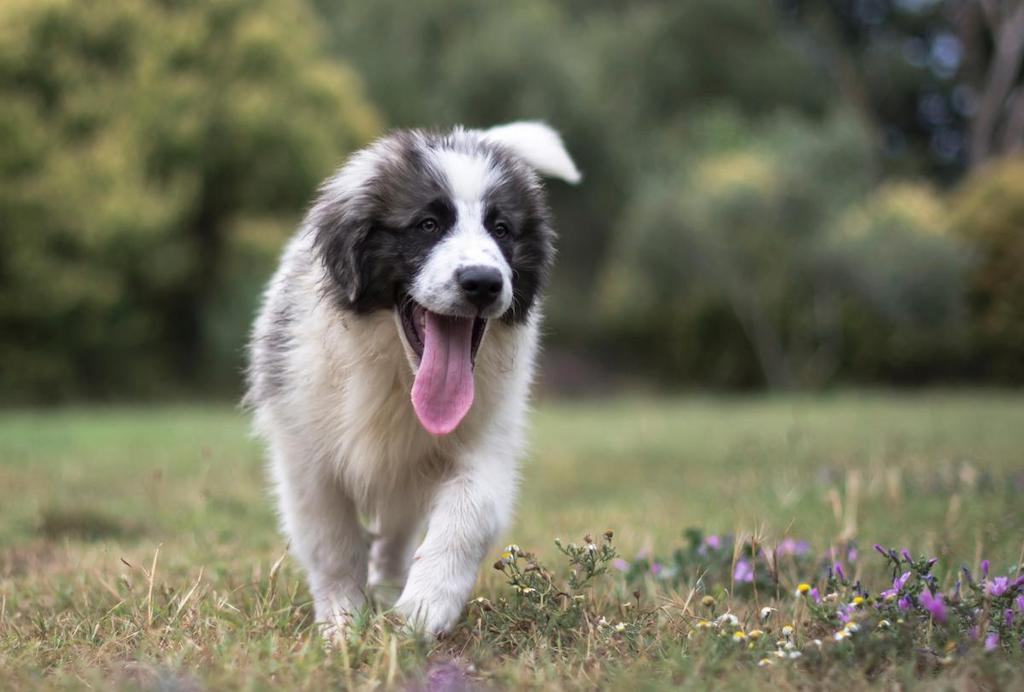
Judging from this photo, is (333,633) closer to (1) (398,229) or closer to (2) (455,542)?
(2) (455,542)

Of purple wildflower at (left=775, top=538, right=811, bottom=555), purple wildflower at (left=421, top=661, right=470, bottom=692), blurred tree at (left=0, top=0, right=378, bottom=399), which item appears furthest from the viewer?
blurred tree at (left=0, top=0, right=378, bottom=399)

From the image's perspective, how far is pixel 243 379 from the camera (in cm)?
473

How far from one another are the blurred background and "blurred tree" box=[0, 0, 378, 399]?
0.05m

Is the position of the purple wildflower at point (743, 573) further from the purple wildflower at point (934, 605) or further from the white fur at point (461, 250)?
the white fur at point (461, 250)

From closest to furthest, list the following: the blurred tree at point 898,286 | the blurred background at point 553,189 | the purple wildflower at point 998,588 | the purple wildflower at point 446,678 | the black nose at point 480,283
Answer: the purple wildflower at point 446,678, the purple wildflower at point 998,588, the black nose at point 480,283, the blurred background at point 553,189, the blurred tree at point 898,286

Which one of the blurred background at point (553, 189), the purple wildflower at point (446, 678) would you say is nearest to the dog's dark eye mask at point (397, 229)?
the purple wildflower at point (446, 678)

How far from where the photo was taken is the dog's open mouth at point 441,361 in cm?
343

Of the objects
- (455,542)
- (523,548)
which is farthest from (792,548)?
(455,542)

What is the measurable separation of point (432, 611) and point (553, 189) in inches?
1049

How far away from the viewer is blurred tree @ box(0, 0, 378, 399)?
19375mm

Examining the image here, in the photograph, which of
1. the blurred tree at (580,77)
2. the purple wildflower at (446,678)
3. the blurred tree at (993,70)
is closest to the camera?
the purple wildflower at (446,678)

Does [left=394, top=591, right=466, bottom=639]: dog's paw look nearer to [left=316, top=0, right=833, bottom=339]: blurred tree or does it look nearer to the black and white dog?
the black and white dog

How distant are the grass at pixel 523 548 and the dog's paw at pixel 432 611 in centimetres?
6

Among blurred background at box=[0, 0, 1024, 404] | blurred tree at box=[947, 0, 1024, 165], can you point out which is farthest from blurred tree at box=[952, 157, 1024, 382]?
blurred tree at box=[947, 0, 1024, 165]
